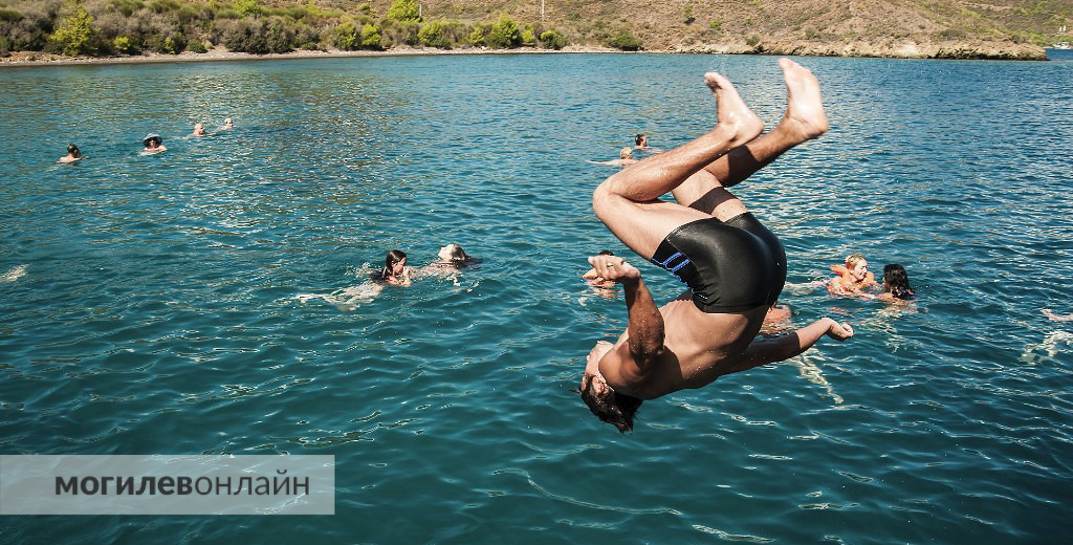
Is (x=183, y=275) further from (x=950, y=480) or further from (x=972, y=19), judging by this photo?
(x=972, y=19)

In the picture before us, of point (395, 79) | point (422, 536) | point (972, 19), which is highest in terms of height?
point (972, 19)

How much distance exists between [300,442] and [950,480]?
7817 mm

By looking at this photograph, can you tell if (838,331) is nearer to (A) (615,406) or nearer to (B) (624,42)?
(A) (615,406)

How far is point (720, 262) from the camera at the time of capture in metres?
5.74

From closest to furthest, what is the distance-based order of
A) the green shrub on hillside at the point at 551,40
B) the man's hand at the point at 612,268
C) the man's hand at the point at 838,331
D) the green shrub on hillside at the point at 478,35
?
the man's hand at the point at 612,268
the man's hand at the point at 838,331
the green shrub on hillside at the point at 478,35
the green shrub on hillside at the point at 551,40

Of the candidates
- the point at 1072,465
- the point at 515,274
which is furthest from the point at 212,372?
the point at 1072,465

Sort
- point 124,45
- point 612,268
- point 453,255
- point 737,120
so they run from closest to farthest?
point 612,268, point 737,120, point 453,255, point 124,45

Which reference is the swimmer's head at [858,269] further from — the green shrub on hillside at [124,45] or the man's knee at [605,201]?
the green shrub on hillside at [124,45]

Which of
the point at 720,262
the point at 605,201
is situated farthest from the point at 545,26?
the point at 720,262

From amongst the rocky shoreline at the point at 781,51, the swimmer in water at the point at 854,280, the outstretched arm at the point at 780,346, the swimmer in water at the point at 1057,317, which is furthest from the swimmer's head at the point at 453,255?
the rocky shoreline at the point at 781,51

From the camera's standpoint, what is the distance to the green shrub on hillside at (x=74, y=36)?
245 ft

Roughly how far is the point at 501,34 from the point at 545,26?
536 inches

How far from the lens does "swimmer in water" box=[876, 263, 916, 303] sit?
1456cm

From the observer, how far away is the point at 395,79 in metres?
64.9
